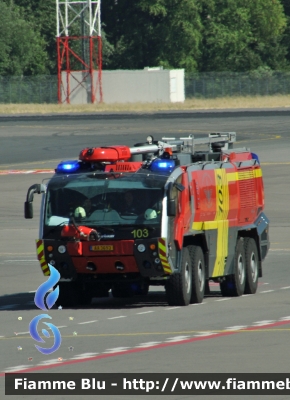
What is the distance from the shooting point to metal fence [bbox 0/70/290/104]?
341ft

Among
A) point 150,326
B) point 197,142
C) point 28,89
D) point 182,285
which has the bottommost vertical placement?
point 28,89

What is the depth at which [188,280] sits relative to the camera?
17.8m

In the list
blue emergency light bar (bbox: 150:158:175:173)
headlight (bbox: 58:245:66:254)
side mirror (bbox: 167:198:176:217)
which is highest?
blue emergency light bar (bbox: 150:158:175:173)

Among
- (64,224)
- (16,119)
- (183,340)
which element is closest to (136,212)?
(64,224)

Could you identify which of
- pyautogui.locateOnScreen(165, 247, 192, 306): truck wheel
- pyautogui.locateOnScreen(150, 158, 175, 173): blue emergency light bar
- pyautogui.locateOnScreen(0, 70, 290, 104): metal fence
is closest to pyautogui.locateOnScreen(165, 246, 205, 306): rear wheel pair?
pyautogui.locateOnScreen(165, 247, 192, 306): truck wheel

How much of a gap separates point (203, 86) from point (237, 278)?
89.1m

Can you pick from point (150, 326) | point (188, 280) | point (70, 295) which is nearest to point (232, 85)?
point (70, 295)

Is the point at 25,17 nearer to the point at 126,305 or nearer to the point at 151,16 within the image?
the point at 151,16

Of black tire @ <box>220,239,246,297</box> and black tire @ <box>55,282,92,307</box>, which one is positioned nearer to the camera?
black tire @ <box>55,282,92,307</box>

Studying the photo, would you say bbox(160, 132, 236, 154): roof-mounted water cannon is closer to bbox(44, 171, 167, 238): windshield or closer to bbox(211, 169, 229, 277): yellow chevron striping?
bbox(211, 169, 229, 277): yellow chevron striping

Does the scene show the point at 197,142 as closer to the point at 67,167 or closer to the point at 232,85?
the point at 67,167

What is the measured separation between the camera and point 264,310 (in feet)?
56.7

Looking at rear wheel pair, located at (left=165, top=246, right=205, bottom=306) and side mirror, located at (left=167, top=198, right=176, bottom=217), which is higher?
side mirror, located at (left=167, top=198, right=176, bottom=217)

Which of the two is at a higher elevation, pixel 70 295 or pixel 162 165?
pixel 162 165
